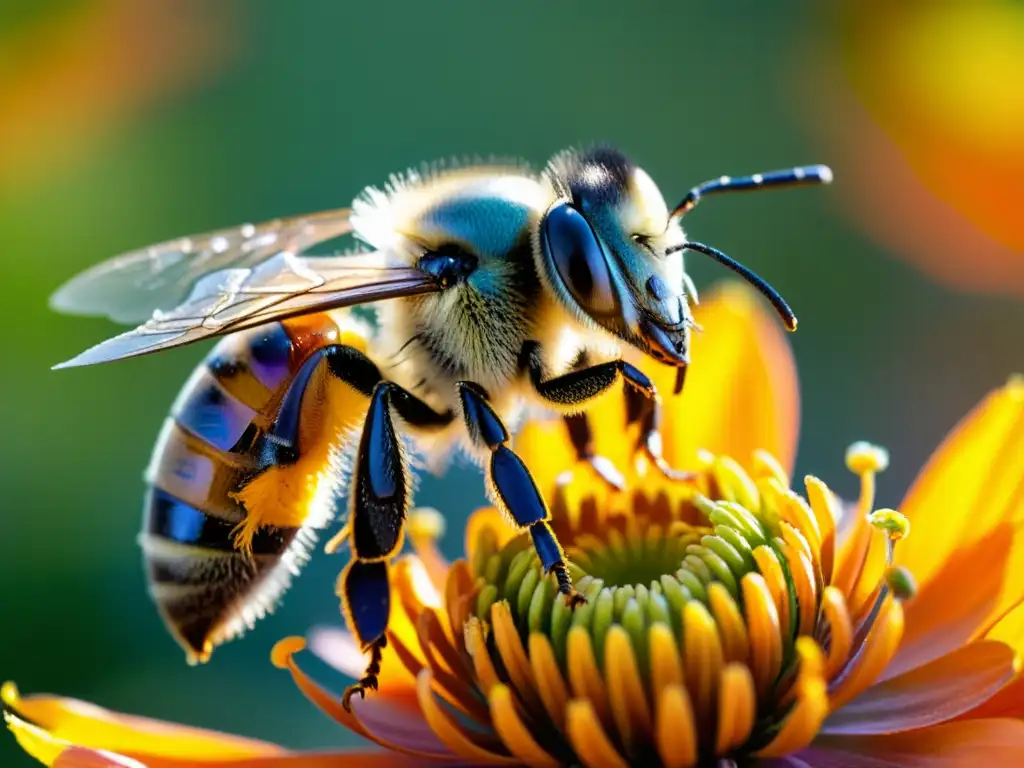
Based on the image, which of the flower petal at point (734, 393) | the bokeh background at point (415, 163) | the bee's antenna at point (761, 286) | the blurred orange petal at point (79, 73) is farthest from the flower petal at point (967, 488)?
the blurred orange petal at point (79, 73)

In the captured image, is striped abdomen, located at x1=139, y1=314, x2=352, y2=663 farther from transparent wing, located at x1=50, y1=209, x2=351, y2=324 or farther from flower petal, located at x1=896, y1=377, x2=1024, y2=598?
flower petal, located at x1=896, y1=377, x2=1024, y2=598

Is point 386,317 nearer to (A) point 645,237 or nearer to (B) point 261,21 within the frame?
(A) point 645,237

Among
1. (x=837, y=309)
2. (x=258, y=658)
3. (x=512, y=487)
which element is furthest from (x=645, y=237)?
(x=837, y=309)

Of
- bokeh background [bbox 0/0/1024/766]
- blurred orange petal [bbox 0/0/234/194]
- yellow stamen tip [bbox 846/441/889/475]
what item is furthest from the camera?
blurred orange petal [bbox 0/0/234/194]

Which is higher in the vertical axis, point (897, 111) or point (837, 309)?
point (897, 111)

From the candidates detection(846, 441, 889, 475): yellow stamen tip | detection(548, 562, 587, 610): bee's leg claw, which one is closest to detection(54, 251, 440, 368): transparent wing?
detection(548, 562, 587, 610): bee's leg claw

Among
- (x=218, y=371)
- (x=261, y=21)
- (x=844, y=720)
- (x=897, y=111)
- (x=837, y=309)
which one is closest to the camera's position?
(x=844, y=720)
